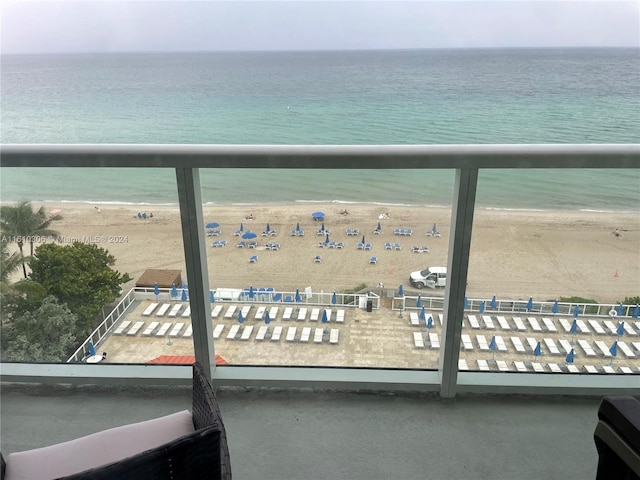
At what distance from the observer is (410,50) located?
3947 centimetres

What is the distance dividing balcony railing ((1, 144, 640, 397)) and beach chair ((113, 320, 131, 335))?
0.22 m

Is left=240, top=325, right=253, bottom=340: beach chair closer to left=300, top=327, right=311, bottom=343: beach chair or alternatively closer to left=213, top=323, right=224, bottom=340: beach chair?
left=213, top=323, right=224, bottom=340: beach chair

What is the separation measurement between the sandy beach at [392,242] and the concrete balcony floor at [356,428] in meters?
0.53

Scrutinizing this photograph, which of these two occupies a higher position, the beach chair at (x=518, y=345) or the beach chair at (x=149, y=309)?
the beach chair at (x=149, y=309)

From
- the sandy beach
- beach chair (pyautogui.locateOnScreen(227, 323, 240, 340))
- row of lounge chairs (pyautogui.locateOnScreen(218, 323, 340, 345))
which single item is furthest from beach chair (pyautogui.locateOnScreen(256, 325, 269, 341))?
the sandy beach

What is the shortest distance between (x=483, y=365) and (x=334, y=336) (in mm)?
696

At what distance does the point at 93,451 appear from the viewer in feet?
4.16

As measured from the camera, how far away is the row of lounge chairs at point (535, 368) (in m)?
2.26

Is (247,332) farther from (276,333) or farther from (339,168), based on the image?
(339,168)

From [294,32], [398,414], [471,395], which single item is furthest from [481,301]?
[294,32]

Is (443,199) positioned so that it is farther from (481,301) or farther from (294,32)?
(294,32)

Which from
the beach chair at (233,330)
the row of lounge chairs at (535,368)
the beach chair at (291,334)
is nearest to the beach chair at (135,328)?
the beach chair at (233,330)

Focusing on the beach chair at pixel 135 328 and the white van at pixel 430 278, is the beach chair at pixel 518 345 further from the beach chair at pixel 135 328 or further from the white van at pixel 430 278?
the beach chair at pixel 135 328

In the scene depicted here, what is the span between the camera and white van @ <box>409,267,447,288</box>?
84.0 inches
